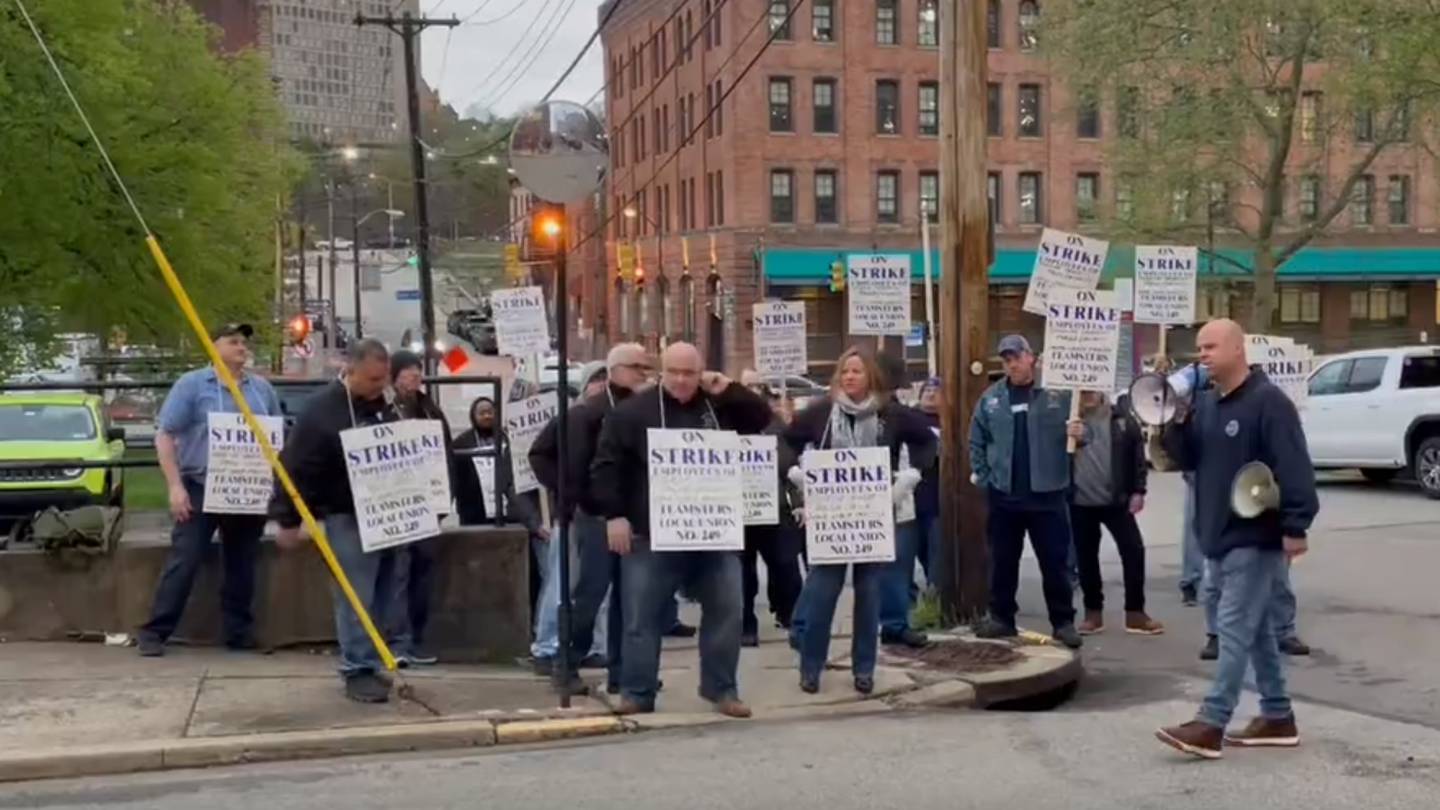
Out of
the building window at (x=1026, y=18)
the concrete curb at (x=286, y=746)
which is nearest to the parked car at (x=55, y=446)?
the concrete curb at (x=286, y=746)

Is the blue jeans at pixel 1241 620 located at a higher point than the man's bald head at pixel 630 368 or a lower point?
lower

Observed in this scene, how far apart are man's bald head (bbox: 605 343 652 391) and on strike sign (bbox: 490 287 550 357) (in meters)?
3.81

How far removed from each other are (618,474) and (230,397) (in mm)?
2701

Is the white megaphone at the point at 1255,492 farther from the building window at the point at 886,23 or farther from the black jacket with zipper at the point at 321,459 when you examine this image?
the building window at the point at 886,23

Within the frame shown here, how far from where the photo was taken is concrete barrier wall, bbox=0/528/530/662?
997 cm

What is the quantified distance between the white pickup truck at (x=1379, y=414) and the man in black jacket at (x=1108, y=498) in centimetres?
1002

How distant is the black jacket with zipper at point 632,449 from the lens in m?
8.30

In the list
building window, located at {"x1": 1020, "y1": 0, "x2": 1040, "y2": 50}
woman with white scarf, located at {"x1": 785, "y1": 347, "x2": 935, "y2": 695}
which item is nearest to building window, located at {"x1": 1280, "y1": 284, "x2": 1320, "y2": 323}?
building window, located at {"x1": 1020, "y1": 0, "x2": 1040, "y2": 50}

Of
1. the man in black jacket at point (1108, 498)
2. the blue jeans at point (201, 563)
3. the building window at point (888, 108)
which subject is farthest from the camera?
the building window at point (888, 108)

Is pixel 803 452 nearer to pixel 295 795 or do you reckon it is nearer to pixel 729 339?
pixel 295 795

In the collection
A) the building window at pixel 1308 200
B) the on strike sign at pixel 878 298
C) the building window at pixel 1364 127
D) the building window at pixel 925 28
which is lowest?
the on strike sign at pixel 878 298

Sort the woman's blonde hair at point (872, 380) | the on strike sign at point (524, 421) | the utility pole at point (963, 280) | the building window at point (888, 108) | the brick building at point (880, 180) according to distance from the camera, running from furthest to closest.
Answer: the building window at point (888, 108)
the brick building at point (880, 180)
the utility pole at point (963, 280)
the on strike sign at point (524, 421)
the woman's blonde hair at point (872, 380)

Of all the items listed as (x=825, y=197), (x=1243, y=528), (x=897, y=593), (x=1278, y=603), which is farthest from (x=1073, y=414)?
(x=825, y=197)

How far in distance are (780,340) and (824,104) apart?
44089 millimetres
